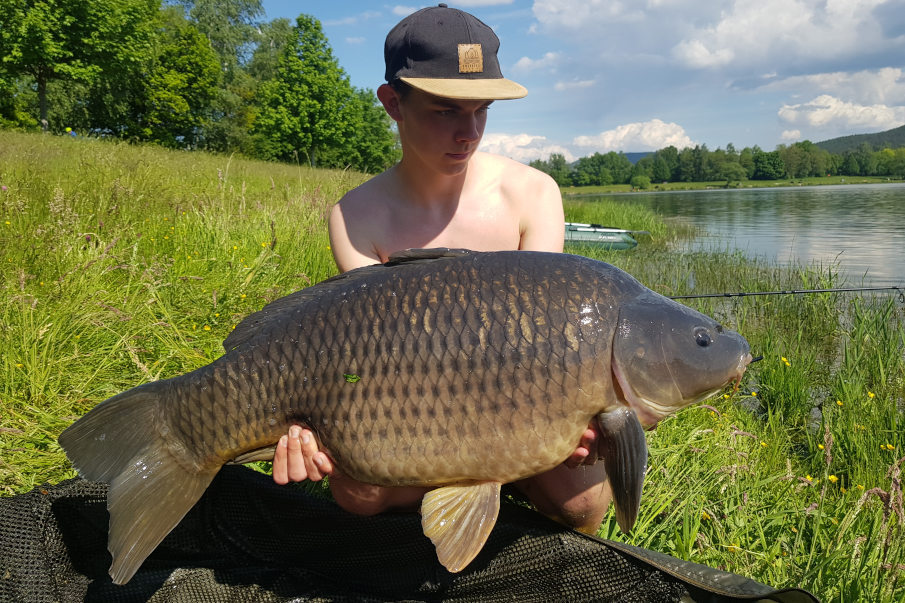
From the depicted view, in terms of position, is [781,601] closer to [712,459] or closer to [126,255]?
[712,459]

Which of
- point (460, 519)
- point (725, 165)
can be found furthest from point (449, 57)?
point (725, 165)

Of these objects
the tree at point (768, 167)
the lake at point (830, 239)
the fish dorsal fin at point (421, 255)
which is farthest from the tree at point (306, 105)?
the tree at point (768, 167)

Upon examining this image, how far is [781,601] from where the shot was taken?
128 centimetres

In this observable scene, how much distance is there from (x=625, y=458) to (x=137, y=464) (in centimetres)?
111

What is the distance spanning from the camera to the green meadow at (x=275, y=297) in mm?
1903

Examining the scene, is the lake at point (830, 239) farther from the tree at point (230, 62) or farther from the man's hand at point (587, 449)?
the tree at point (230, 62)

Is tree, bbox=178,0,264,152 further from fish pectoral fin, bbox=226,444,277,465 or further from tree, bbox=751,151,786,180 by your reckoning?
tree, bbox=751,151,786,180

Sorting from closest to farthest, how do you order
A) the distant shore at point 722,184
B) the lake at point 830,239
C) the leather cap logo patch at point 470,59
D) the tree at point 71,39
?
the leather cap logo patch at point 470,59, the lake at point 830,239, the tree at point 71,39, the distant shore at point 722,184

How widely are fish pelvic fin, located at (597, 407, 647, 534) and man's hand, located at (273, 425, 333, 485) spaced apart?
26.0 inches

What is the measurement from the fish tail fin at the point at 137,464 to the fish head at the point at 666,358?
990 mm

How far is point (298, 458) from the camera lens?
1.48m

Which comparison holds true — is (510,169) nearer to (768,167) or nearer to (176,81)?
(176,81)

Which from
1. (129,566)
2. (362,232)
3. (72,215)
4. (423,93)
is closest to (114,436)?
(129,566)

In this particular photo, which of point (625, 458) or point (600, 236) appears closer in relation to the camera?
point (625, 458)
